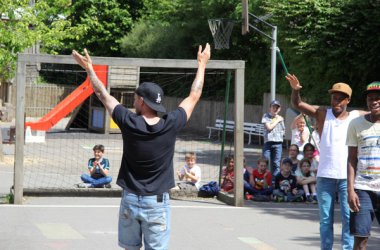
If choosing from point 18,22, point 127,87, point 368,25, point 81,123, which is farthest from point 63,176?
point 81,123

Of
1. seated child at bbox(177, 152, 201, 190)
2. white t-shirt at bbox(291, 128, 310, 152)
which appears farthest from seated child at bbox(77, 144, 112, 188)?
white t-shirt at bbox(291, 128, 310, 152)

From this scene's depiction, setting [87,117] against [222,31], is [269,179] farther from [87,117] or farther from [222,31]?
[87,117]

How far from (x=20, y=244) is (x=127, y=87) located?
25678 millimetres

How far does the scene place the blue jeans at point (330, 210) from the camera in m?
8.17

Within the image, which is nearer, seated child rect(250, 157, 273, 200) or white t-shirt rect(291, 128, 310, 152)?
seated child rect(250, 157, 273, 200)

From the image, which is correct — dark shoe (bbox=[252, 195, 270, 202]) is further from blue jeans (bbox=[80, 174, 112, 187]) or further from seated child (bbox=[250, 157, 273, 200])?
blue jeans (bbox=[80, 174, 112, 187])

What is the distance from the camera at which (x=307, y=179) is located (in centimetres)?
1440

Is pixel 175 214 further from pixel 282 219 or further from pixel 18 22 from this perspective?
pixel 18 22

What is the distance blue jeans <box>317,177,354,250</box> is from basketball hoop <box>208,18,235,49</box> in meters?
20.7

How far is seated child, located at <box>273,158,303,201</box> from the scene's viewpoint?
14477 millimetres

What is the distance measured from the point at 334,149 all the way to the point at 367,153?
3.13 ft

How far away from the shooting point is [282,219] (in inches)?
487

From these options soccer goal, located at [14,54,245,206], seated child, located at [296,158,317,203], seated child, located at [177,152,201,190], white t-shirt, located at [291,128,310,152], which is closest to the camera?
soccer goal, located at [14,54,245,206]

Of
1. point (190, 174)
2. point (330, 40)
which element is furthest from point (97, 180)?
point (330, 40)
